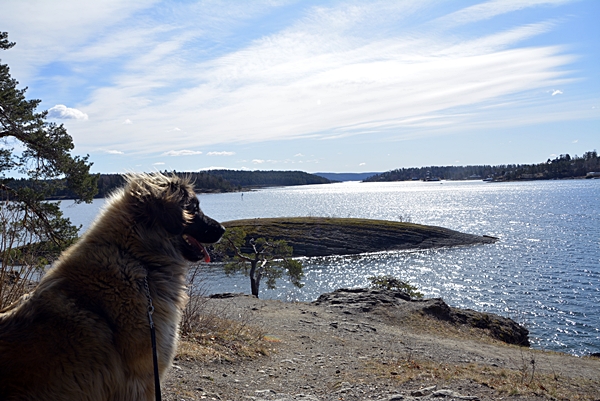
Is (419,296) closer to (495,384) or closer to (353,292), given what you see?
(353,292)

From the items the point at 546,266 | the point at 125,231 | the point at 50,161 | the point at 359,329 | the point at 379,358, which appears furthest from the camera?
the point at 546,266

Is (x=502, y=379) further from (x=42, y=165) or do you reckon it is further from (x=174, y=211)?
(x=42, y=165)

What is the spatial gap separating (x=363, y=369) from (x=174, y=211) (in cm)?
739

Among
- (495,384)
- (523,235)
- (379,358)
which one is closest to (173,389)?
(495,384)

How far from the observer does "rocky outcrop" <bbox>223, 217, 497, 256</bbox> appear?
62.5m

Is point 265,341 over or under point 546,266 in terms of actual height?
over

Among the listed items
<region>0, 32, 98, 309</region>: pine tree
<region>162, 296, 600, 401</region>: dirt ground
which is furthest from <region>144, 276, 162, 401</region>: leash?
<region>0, 32, 98, 309</region>: pine tree

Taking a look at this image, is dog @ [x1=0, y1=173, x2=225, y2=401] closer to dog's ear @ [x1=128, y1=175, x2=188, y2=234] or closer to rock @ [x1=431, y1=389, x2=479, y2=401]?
dog's ear @ [x1=128, y1=175, x2=188, y2=234]

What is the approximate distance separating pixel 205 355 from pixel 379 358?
16.0ft

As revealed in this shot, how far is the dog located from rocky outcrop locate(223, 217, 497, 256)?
5706 cm

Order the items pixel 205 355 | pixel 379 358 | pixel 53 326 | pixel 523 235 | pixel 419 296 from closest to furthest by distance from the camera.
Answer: pixel 53 326
pixel 205 355
pixel 379 358
pixel 419 296
pixel 523 235

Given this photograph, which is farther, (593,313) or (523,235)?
(523,235)

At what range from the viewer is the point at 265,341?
12367 mm

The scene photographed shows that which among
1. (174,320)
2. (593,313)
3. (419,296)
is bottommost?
(593,313)
